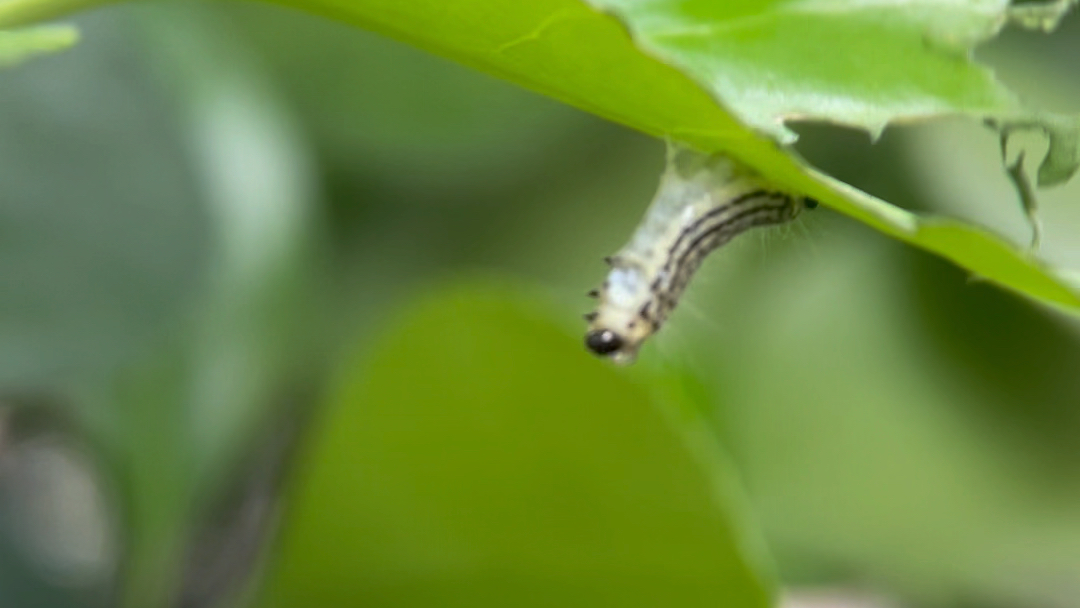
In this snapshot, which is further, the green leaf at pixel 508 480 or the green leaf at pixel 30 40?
the green leaf at pixel 508 480

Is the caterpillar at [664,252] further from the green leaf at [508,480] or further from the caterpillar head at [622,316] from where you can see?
the green leaf at [508,480]

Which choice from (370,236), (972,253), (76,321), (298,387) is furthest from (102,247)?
(972,253)

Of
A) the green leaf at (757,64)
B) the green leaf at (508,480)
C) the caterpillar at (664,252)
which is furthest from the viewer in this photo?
the green leaf at (508,480)

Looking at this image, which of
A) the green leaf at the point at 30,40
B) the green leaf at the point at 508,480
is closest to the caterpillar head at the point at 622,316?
the green leaf at the point at 508,480

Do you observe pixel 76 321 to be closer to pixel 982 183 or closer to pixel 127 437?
pixel 127 437

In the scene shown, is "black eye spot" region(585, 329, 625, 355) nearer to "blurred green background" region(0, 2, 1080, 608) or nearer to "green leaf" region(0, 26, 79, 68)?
"blurred green background" region(0, 2, 1080, 608)

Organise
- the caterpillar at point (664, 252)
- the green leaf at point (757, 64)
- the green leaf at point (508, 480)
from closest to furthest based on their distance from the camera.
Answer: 1. the green leaf at point (757, 64)
2. the caterpillar at point (664, 252)
3. the green leaf at point (508, 480)
